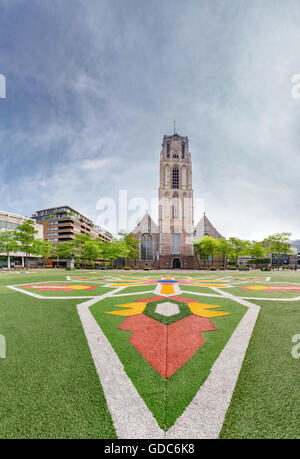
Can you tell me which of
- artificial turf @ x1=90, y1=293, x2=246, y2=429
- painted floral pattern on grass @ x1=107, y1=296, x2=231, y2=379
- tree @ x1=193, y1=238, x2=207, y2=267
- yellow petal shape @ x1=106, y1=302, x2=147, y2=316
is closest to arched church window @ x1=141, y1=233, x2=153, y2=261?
tree @ x1=193, y1=238, x2=207, y2=267

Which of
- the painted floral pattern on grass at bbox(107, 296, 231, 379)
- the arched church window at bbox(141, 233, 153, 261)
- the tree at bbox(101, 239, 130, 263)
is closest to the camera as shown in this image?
the painted floral pattern on grass at bbox(107, 296, 231, 379)

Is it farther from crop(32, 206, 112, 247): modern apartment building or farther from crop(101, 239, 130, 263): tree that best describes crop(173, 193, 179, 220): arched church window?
crop(32, 206, 112, 247): modern apartment building

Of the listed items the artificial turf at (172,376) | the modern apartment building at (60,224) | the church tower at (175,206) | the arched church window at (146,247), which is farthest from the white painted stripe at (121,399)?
the modern apartment building at (60,224)

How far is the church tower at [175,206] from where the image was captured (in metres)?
60.2

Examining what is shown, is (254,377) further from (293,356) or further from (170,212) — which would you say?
(170,212)

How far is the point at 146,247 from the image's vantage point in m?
62.8

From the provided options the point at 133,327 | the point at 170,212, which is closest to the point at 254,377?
the point at 133,327

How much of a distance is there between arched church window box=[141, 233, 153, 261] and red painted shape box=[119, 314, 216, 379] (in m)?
55.9

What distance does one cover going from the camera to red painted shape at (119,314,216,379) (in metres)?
3.50

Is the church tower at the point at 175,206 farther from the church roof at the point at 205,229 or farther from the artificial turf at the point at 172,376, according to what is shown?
the artificial turf at the point at 172,376

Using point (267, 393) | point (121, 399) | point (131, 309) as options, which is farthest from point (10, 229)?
point (267, 393)

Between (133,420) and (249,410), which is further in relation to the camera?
(249,410)
